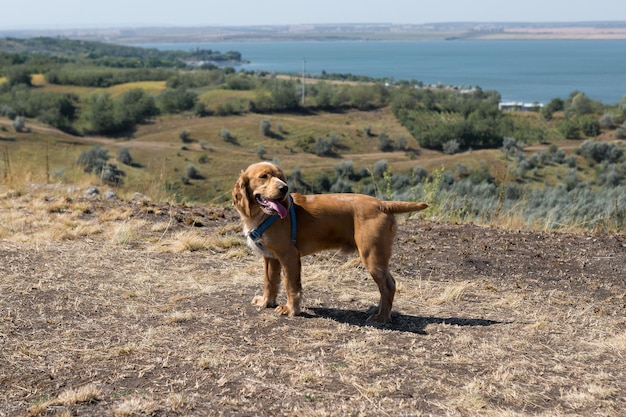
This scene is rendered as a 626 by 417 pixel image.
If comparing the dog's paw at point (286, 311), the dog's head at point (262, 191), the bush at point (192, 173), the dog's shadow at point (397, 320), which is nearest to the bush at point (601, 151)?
the bush at point (192, 173)

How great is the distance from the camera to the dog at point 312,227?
5.98 meters

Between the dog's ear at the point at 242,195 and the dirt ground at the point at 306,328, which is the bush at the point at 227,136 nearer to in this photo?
the dirt ground at the point at 306,328

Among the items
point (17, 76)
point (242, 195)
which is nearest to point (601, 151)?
point (242, 195)

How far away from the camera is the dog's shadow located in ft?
20.1

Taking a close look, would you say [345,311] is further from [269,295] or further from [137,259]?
[137,259]

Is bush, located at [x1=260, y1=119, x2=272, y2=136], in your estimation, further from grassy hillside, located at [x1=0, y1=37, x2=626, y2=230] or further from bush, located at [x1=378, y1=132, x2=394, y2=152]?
bush, located at [x1=378, y1=132, x2=394, y2=152]

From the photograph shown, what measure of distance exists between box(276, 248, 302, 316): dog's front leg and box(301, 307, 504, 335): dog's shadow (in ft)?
0.55

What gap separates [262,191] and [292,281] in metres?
0.89

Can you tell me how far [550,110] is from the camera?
105 metres

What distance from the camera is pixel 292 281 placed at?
243 inches

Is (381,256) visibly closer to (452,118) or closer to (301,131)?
(301,131)

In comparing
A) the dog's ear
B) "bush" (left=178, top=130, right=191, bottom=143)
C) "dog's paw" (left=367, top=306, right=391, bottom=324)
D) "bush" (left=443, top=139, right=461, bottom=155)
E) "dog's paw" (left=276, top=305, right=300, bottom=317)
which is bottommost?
"bush" (left=443, top=139, right=461, bottom=155)

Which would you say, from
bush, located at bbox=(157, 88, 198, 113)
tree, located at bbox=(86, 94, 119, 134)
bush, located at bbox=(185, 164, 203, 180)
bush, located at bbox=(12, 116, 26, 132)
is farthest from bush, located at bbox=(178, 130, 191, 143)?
bush, located at bbox=(185, 164, 203, 180)

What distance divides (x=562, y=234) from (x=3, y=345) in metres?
7.39
